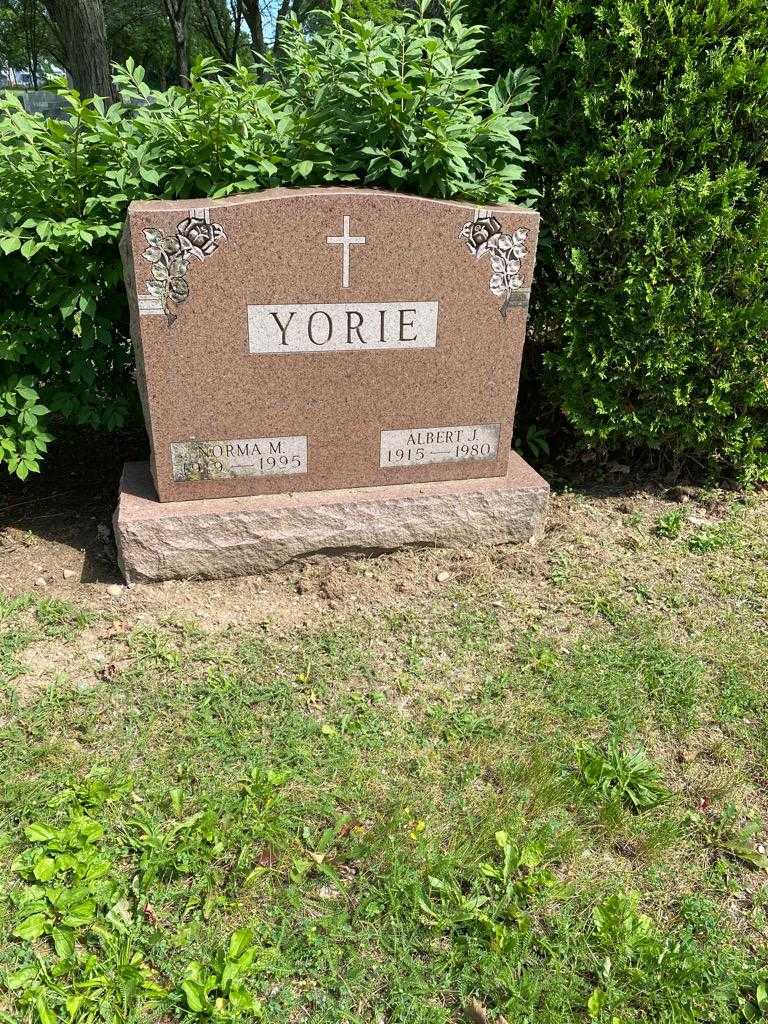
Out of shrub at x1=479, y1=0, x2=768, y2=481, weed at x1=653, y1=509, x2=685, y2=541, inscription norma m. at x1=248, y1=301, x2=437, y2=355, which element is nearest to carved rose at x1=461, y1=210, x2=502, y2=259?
inscription norma m. at x1=248, y1=301, x2=437, y2=355

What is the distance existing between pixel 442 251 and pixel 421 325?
0.30 meters

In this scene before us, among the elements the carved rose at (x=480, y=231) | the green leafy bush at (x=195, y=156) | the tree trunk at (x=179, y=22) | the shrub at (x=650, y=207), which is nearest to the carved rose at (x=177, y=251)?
the green leafy bush at (x=195, y=156)

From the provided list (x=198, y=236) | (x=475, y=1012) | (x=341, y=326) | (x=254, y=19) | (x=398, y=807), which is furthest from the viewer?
(x=254, y=19)

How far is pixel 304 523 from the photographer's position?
3.54 m

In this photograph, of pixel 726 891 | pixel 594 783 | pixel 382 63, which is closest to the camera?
pixel 726 891

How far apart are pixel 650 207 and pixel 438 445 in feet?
4.54

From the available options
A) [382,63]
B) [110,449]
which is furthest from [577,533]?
[110,449]

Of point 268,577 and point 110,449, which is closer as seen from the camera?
point 268,577

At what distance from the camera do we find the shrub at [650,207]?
11.7ft

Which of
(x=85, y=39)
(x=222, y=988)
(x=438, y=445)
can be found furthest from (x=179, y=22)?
(x=222, y=988)

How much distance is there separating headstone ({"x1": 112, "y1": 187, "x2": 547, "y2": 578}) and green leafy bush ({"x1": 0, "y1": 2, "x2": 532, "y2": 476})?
0.59ft

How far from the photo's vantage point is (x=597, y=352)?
3947 mm

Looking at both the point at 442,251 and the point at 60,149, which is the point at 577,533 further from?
the point at 60,149

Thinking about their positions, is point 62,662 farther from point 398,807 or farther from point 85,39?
point 85,39
